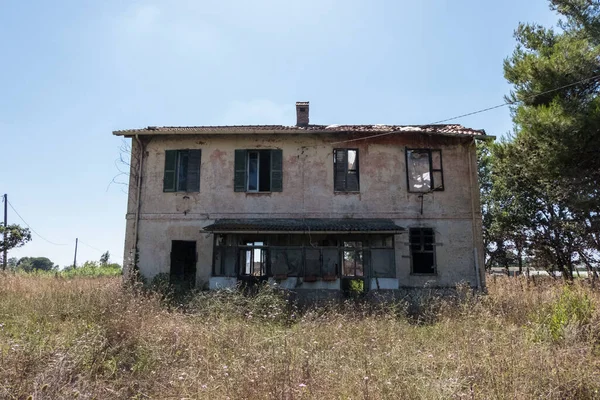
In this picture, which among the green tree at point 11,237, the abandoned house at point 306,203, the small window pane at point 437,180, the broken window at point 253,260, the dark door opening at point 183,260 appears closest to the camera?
the abandoned house at point 306,203

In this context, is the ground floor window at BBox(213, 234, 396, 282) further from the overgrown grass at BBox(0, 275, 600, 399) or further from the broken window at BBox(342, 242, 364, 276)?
the overgrown grass at BBox(0, 275, 600, 399)

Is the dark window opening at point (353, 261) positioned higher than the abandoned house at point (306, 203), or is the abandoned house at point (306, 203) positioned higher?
the abandoned house at point (306, 203)

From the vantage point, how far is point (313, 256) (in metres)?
12.6

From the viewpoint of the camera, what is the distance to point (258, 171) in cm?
1416

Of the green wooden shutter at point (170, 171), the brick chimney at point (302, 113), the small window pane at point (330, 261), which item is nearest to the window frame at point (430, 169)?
the small window pane at point (330, 261)

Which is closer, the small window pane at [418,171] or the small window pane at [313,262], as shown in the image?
the small window pane at [313,262]

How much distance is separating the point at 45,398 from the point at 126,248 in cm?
1062

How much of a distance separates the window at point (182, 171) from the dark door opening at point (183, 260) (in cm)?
204

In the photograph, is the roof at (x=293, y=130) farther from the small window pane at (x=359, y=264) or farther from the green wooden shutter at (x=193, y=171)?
the small window pane at (x=359, y=264)

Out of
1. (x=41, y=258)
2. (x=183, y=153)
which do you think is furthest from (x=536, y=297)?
(x=41, y=258)

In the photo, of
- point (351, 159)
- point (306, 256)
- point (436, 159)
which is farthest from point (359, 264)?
point (436, 159)

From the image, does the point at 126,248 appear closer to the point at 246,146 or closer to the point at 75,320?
A: the point at 246,146

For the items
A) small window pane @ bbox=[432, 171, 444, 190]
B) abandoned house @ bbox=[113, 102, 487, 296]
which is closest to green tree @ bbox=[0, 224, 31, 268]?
abandoned house @ bbox=[113, 102, 487, 296]

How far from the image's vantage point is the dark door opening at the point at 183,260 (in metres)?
13.5
